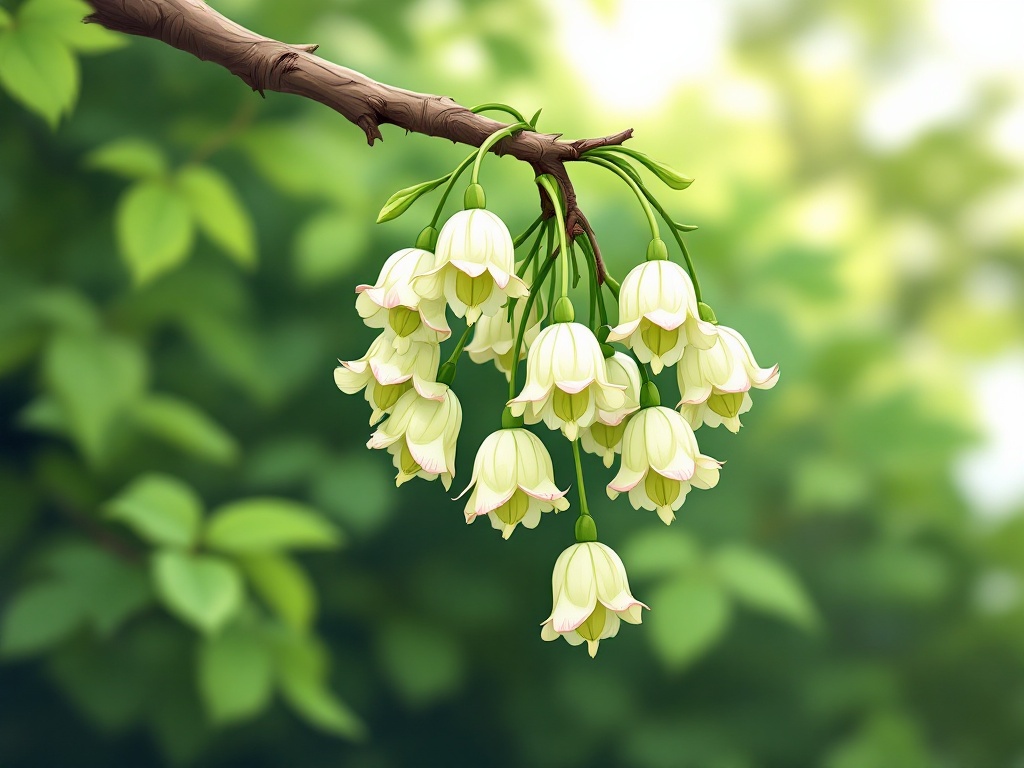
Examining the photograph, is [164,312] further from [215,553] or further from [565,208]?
[565,208]

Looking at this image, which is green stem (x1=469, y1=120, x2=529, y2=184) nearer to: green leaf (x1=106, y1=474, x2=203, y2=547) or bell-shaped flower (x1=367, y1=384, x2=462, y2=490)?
bell-shaped flower (x1=367, y1=384, x2=462, y2=490)

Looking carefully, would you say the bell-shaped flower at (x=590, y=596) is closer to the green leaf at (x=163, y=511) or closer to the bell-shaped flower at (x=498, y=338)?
the bell-shaped flower at (x=498, y=338)

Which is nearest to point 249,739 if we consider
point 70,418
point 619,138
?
point 70,418

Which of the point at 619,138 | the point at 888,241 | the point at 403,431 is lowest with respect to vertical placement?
the point at 403,431

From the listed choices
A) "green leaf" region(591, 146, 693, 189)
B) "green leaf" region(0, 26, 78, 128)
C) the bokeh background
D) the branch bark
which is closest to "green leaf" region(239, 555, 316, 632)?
the bokeh background

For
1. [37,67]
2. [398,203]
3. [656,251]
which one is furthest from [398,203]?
[37,67]

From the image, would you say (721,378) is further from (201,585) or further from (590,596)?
(201,585)
